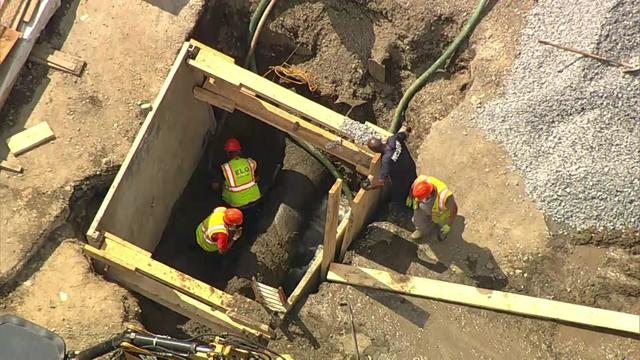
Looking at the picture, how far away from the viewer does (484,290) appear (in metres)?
7.83

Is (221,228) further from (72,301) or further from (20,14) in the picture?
(20,14)

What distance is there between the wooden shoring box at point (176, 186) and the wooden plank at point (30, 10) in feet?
6.78

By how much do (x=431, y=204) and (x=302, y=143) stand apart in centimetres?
274

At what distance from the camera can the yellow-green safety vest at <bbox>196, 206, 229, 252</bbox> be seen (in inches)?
332

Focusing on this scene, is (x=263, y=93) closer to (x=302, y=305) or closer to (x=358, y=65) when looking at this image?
(x=358, y=65)

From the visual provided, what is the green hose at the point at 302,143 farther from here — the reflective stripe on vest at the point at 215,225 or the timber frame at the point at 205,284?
the reflective stripe on vest at the point at 215,225

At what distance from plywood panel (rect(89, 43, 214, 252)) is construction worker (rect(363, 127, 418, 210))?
2.83 m

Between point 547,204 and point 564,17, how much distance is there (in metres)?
2.59

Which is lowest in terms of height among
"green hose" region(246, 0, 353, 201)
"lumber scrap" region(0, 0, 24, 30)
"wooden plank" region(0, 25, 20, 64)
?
"wooden plank" region(0, 25, 20, 64)

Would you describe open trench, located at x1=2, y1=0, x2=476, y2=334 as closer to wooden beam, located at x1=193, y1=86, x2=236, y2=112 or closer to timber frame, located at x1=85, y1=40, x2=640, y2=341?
timber frame, located at x1=85, y1=40, x2=640, y2=341

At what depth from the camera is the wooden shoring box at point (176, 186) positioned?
745cm

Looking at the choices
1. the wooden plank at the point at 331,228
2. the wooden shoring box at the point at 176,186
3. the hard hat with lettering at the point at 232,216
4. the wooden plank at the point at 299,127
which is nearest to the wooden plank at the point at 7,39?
the wooden shoring box at the point at 176,186

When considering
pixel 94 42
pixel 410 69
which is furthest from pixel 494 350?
pixel 94 42

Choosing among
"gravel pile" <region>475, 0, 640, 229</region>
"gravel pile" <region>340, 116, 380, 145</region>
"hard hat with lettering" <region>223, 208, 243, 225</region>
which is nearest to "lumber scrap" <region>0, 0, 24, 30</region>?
"hard hat with lettering" <region>223, 208, 243, 225</region>
